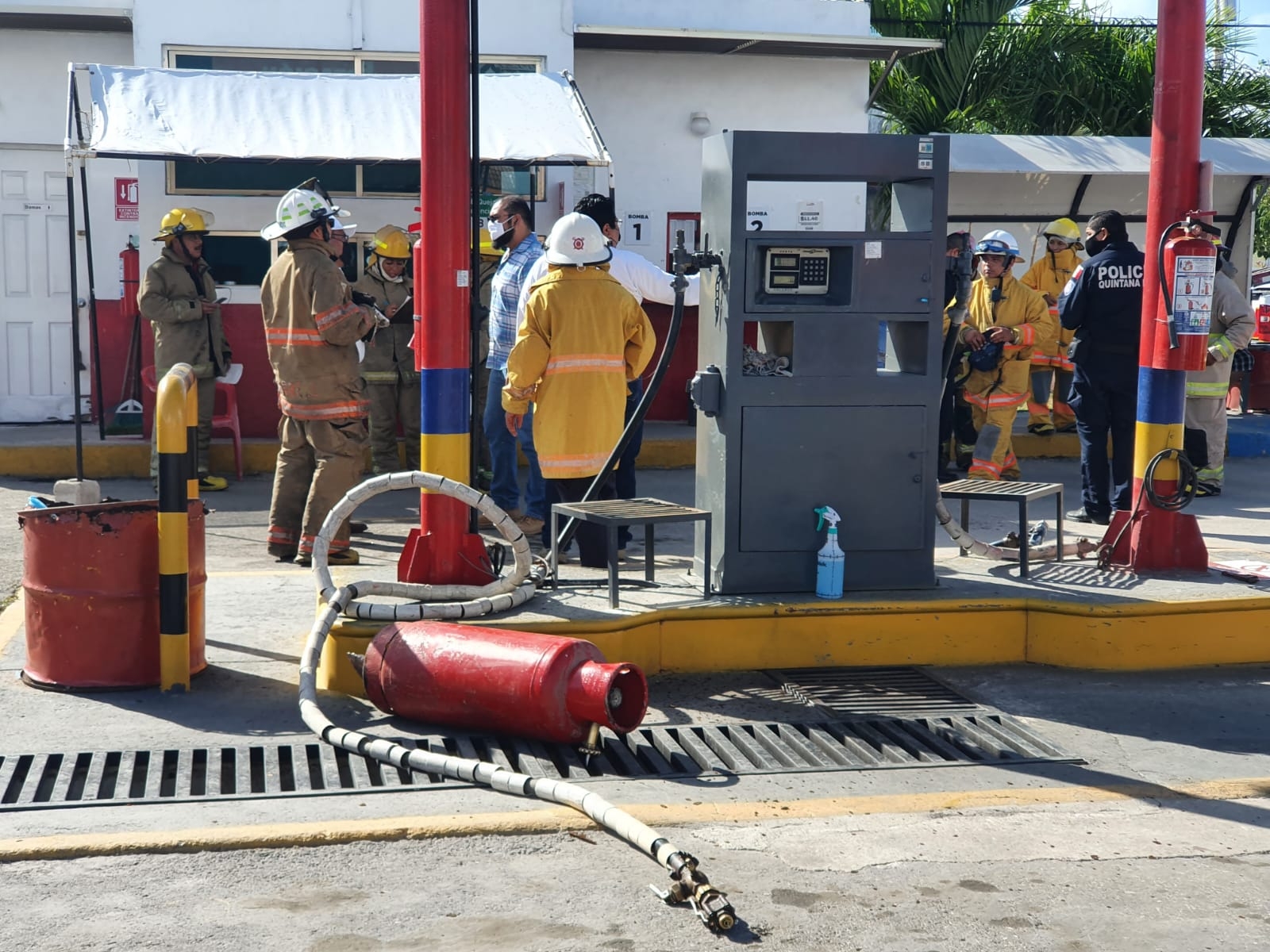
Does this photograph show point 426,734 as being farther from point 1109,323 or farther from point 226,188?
point 226,188

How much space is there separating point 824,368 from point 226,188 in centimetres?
801

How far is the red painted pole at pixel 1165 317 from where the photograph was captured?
23.2 ft

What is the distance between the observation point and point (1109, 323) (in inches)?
375

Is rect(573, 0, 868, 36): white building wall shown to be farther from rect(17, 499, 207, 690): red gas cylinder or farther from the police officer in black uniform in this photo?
rect(17, 499, 207, 690): red gas cylinder

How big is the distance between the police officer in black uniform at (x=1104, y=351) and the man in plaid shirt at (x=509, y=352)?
143 inches

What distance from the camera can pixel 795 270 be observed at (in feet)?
21.7

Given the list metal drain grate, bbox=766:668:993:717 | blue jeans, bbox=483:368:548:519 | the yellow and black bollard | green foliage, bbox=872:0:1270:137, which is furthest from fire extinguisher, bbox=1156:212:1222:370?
green foliage, bbox=872:0:1270:137

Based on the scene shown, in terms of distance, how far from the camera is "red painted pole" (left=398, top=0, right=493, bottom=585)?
6.36 meters

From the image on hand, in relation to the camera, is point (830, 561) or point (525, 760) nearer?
point (525, 760)

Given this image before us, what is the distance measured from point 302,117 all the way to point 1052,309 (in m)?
6.42

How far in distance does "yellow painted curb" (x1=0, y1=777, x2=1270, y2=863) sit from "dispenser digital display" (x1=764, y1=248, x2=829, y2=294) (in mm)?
2524

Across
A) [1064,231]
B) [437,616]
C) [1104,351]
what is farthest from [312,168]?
[437,616]

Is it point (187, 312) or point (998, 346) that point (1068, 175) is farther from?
point (187, 312)

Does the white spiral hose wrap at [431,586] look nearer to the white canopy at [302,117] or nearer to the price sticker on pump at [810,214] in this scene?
the white canopy at [302,117]
